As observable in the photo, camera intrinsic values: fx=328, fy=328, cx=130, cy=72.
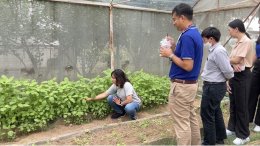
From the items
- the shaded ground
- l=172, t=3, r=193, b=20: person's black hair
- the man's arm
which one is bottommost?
the shaded ground

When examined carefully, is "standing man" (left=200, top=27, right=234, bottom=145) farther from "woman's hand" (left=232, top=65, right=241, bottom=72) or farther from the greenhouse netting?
the greenhouse netting

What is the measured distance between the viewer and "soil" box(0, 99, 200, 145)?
14.9ft

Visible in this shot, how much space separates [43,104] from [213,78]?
242 cm

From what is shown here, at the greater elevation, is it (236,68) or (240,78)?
(236,68)

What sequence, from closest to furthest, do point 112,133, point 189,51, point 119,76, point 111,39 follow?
point 189,51, point 112,133, point 119,76, point 111,39

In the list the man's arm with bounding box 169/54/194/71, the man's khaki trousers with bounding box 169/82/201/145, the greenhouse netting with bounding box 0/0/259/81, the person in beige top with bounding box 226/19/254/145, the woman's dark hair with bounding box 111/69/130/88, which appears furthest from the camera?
the greenhouse netting with bounding box 0/0/259/81

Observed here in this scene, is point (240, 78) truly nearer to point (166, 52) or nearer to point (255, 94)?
point (255, 94)

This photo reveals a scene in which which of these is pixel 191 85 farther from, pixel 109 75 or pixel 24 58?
pixel 24 58

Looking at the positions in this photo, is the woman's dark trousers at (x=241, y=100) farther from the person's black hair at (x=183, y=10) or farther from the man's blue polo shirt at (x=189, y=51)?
the person's black hair at (x=183, y=10)

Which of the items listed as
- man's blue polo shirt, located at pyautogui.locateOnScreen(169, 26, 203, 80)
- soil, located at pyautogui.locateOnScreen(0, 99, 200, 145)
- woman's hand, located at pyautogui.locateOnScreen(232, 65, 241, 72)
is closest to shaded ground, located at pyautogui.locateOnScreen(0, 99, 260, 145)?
soil, located at pyautogui.locateOnScreen(0, 99, 200, 145)

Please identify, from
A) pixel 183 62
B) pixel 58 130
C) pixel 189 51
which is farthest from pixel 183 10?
pixel 58 130

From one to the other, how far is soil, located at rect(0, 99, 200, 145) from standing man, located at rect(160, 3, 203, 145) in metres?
0.96

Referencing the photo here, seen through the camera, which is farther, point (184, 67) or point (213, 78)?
point (213, 78)

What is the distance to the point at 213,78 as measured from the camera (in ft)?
13.9
